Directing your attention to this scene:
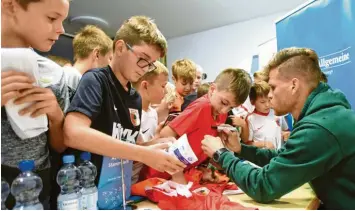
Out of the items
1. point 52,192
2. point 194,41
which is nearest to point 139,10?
point 194,41

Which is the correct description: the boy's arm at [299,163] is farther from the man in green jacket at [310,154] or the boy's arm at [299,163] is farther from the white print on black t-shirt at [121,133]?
the white print on black t-shirt at [121,133]

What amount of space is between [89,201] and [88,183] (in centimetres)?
9

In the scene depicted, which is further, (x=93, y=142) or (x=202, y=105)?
(x=202, y=105)

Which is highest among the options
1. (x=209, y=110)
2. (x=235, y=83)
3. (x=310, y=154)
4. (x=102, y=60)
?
(x=102, y=60)

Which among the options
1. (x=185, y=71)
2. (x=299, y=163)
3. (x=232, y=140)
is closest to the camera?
(x=299, y=163)

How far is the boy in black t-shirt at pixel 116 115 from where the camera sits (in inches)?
38.3

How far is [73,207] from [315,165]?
0.92m

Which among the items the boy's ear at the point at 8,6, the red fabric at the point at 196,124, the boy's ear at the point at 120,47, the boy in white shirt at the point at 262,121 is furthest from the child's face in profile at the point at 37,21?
the boy in white shirt at the point at 262,121

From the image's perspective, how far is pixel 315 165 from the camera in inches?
45.7

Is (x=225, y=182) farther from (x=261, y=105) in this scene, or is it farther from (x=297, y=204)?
(x=261, y=105)

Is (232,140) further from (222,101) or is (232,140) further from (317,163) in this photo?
(317,163)

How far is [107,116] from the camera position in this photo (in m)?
1.10

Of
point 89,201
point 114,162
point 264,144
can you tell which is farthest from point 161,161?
point 264,144

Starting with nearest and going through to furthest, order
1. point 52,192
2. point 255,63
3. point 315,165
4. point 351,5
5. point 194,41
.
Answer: point 52,192
point 315,165
point 351,5
point 255,63
point 194,41
